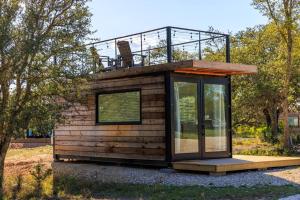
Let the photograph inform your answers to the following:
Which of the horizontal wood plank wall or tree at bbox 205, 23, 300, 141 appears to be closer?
the horizontal wood plank wall

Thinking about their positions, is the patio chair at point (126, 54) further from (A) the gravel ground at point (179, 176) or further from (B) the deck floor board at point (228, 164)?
(B) the deck floor board at point (228, 164)

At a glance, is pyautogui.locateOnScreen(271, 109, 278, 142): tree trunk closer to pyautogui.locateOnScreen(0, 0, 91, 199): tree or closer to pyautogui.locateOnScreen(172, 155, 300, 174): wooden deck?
pyautogui.locateOnScreen(172, 155, 300, 174): wooden deck

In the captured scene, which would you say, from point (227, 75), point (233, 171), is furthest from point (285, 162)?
point (227, 75)

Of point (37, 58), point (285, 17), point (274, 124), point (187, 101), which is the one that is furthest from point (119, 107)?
point (274, 124)

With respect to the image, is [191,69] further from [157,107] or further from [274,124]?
[274,124]

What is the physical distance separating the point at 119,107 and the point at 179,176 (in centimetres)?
316

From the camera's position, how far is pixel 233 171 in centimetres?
1201

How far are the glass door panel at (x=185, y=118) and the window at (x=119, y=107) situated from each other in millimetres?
1130

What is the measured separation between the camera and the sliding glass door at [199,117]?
41.6 feet

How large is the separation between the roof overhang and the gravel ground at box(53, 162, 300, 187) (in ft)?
8.11

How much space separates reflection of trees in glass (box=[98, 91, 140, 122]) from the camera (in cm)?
1342

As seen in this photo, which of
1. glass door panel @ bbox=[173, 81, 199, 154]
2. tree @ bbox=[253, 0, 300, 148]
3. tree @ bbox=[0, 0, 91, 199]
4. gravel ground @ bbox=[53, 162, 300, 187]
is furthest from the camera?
tree @ bbox=[253, 0, 300, 148]

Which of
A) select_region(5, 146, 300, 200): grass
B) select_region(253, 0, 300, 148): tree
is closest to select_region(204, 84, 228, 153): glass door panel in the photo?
select_region(5, 146, 300, 200): grass

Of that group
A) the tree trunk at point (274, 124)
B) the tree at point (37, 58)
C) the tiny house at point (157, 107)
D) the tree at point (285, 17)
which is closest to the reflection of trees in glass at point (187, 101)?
the tiny house at point (157, 107)
